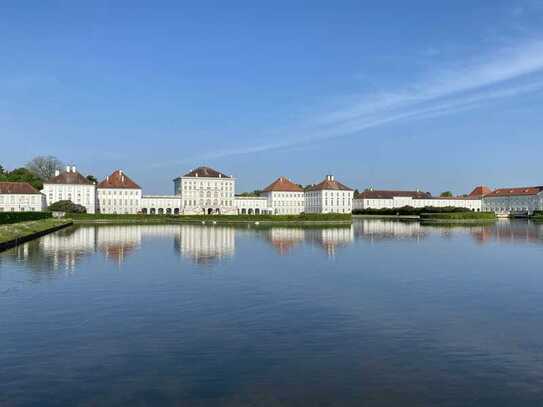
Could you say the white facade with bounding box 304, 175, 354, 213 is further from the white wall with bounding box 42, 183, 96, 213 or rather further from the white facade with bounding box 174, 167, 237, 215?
the white wall with bounding box 42, 183, 96, 213

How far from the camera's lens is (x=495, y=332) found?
1070cm

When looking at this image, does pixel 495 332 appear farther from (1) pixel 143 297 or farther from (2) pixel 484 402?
(1) pixel 143 297

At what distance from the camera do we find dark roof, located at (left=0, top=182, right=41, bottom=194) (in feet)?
271

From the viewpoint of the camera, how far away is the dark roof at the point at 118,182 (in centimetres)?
10250

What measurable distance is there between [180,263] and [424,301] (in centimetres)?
1109

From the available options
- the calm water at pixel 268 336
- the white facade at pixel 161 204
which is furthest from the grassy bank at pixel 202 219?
the calm water at pixel 268 336

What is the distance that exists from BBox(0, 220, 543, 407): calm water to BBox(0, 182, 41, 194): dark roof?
6936 cm

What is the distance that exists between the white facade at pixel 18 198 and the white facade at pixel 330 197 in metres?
58.0

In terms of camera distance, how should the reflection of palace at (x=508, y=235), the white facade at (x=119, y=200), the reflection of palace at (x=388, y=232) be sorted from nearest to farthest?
the reflection of palace at (x=508, y=235) → the reflection of palace at (x=388, y=232) → the white facade at (x=119, y=200)

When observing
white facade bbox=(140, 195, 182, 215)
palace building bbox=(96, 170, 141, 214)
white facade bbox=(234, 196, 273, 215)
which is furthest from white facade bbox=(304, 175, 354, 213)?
palace building bbox=(96, 170, 141, 214)

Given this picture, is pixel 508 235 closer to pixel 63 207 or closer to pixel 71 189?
pixel 63 207

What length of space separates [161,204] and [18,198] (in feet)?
94.9

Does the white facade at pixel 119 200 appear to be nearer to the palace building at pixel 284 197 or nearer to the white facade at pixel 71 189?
the white facade at pixel 71 189

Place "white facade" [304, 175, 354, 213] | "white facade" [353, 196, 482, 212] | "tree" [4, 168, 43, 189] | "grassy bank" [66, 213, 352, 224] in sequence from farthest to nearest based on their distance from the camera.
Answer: "white facade" [353, 196, 482, 212], "white facade" [304, 175, 354, 213], "tree" [4, 168, 43, 189], "grassy bank" [66, 213, 352, 224]
